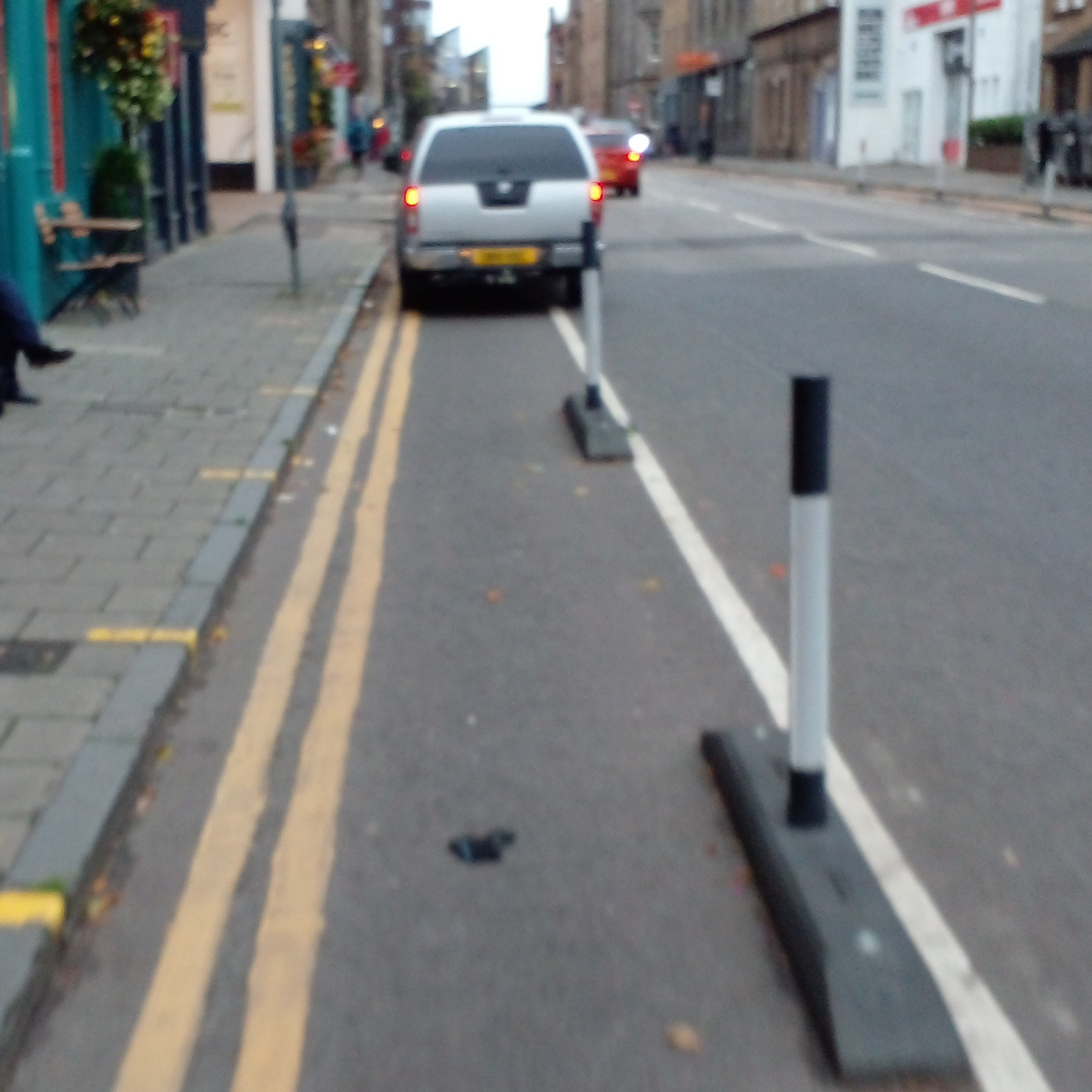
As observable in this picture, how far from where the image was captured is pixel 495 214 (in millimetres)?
16641

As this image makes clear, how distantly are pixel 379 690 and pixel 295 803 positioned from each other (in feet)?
3.25

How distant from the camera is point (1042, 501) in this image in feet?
27.8

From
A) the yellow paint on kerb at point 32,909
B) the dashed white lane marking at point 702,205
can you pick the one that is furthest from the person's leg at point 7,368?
the dashed white lane marking at point 702,205

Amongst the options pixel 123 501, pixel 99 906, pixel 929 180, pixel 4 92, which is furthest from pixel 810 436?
pixel 929 180

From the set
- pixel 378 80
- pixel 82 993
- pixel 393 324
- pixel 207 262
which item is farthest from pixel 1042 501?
pixel 378 80

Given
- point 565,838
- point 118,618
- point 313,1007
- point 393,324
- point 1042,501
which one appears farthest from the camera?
point 393,324

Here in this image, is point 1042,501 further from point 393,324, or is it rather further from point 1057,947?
point 393,324

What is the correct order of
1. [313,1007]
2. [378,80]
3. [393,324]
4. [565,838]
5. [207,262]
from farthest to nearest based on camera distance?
[378,80]
[207,262]
[393,324]
[565,838]
[313,1007]

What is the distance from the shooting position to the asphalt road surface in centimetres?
374

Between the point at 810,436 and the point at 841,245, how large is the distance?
20716 mm

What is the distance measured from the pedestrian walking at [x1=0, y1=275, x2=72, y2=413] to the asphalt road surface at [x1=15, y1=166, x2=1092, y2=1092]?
1747mm

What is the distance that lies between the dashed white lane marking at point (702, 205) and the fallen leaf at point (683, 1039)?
30.6m

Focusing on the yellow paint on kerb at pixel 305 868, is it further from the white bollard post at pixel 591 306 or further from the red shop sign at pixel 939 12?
the red shop sign at pixel 939 12

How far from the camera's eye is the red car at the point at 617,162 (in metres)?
40.3
